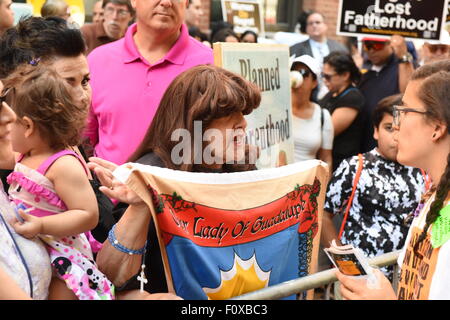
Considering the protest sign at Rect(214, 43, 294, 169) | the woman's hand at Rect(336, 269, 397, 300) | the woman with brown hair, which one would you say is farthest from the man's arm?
the protest sign at Rect(214, 43, 294, 169)

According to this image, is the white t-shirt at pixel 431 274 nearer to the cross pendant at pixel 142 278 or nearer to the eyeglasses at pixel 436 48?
the cross pendant at pixel 142 278

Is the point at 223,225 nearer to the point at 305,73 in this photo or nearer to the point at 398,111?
the point at 398,111

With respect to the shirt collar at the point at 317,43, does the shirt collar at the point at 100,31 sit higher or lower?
higher

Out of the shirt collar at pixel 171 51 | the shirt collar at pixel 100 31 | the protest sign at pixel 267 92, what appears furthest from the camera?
the shirt collar at pixel 100 31

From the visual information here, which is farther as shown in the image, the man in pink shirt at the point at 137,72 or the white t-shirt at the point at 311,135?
the white t-shirt at the point at 311,135

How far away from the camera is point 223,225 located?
2621mm

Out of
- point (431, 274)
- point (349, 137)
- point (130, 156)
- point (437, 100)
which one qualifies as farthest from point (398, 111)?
point (349, 137)

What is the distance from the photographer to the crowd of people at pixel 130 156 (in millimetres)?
2326

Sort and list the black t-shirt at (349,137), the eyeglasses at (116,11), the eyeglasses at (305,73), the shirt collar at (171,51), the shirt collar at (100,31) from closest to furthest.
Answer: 1. the shirt collar at (171,51)
2. the eyeglasses at (305,73)
3. the black t-shirt at (349,137)
4. the eyeglasses at (116,11)
5. the shirt collar at (100,31)

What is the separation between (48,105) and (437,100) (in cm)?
140

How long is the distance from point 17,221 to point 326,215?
2623 millimetres

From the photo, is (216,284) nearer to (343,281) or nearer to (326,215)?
(343,281)

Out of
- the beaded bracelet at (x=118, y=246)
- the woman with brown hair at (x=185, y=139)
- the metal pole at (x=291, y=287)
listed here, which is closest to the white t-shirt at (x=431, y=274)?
the metal pole at (x=291, y=287)
